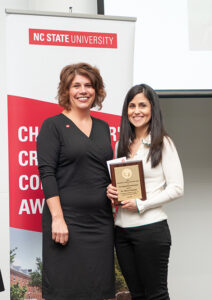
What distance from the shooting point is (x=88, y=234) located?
180cm

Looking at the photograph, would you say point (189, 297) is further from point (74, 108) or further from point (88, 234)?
point (74, 108)

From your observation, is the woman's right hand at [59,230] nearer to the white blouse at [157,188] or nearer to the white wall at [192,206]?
the white blouse at [157,188]

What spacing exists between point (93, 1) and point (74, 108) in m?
1.47

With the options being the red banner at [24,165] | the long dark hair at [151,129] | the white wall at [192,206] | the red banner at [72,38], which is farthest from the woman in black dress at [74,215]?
the white wall at [192,206]

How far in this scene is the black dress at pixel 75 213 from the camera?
1.77m

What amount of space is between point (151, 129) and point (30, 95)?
83 cm

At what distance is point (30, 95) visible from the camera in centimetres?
226

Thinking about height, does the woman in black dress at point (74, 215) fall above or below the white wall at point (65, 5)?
below

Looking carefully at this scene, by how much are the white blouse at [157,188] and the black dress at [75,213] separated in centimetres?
15

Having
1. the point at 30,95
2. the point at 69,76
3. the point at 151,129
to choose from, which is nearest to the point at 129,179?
the point at 151,129

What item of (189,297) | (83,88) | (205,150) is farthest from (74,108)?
(189,297)

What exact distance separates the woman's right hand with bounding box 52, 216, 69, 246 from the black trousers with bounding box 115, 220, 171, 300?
26 centimetres

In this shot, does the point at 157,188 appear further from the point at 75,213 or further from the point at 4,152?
the point at 4,152

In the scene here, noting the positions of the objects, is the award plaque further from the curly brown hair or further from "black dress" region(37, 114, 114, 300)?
the curly brown hair
